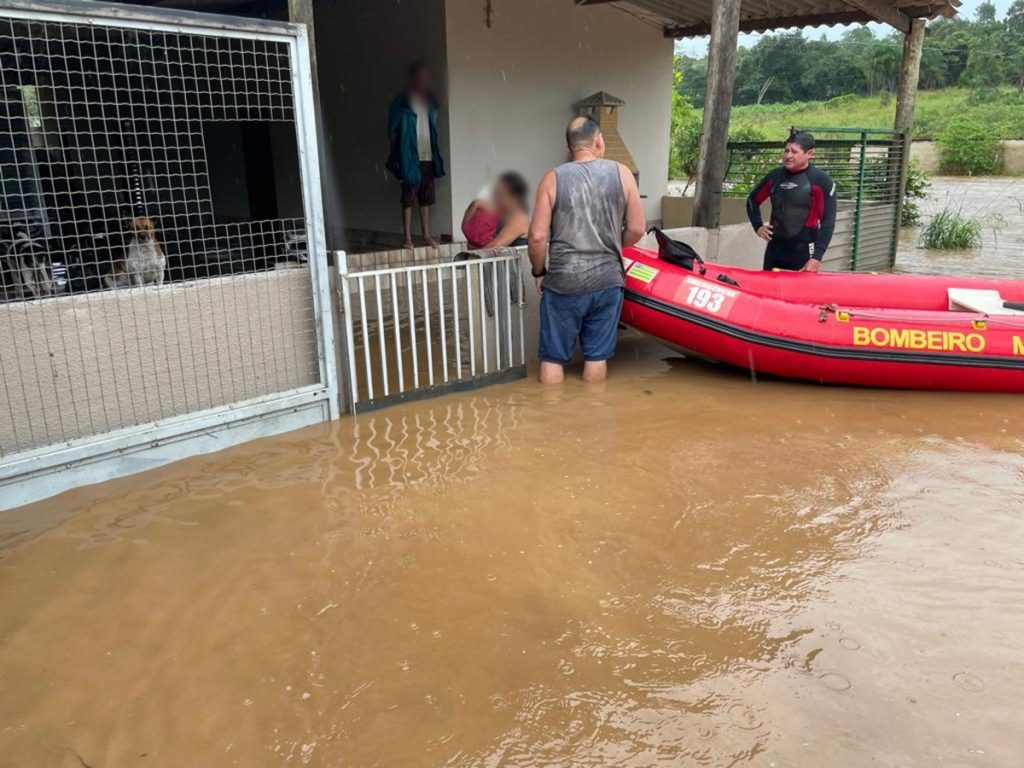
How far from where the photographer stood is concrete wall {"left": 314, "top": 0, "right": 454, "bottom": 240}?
891 centimetres

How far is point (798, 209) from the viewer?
6.27 meters

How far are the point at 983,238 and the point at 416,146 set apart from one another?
10397 millimetres

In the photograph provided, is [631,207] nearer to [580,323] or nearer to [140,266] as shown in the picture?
[580,323]

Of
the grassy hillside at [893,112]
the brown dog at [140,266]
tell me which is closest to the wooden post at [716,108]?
the brown dog at [140,266]

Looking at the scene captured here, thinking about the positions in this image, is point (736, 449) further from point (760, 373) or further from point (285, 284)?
point (285, 284)

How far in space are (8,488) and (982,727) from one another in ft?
12.7

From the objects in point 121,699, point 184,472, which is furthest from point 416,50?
point 121,699

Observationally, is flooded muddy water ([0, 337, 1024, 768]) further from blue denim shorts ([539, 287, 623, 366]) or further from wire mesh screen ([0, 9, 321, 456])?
blue denim shorts ([539, 287, 623, 366])

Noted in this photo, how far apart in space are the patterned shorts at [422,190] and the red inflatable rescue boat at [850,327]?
3146 millimetres

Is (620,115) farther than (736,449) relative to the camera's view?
Yes

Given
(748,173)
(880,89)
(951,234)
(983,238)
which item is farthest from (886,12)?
(880,89)

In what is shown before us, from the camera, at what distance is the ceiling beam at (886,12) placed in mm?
9294

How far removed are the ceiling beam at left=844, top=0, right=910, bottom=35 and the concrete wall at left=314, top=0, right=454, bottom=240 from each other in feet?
15.9

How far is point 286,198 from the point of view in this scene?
11.1m
